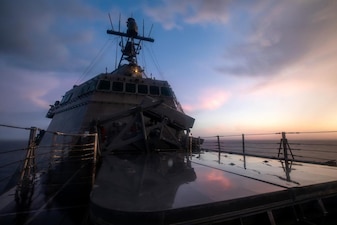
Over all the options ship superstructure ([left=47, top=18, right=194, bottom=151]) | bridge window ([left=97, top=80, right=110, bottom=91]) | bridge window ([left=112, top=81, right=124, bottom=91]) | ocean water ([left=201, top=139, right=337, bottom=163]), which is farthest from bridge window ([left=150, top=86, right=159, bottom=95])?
ocean water ([left=201, top=139, right=337, bottom=163])

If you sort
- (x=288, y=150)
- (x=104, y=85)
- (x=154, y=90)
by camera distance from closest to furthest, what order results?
(x=104, y=85) < (x=154, y=90) < (x=288, y=150)

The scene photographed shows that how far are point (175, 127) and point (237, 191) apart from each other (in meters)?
9.01

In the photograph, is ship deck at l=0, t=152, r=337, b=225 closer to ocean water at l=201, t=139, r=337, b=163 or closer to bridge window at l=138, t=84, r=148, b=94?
Result: ocean water at l=201, t=139, r=337, b=163

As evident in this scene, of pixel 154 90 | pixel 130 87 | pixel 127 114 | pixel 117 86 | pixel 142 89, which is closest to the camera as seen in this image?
pixel 127 114

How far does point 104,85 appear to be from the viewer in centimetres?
1406

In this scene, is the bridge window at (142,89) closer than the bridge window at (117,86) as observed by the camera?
No

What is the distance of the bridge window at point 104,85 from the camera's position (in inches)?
545

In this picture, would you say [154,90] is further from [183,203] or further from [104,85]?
[183,203]

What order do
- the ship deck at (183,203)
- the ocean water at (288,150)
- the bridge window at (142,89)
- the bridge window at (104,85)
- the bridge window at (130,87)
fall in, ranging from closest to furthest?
A: 1. the ship deck at (183,203)
2. the ocean water at (288,150)
3. the bridge window at (104,85)
4. the bridge window at (130,87)
5. the bridge window at (142,89)

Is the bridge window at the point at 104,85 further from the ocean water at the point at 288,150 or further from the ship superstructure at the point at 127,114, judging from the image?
the ocean water at the point at 288,150

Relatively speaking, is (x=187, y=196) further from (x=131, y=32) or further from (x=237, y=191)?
(x=131, y=32)

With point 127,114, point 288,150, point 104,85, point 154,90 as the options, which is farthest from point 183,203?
point 288,150

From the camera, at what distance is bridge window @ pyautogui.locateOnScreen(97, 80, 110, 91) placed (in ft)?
45.4

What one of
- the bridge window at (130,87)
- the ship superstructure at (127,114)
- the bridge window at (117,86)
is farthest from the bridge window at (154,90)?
the bridge window at (117,86)
